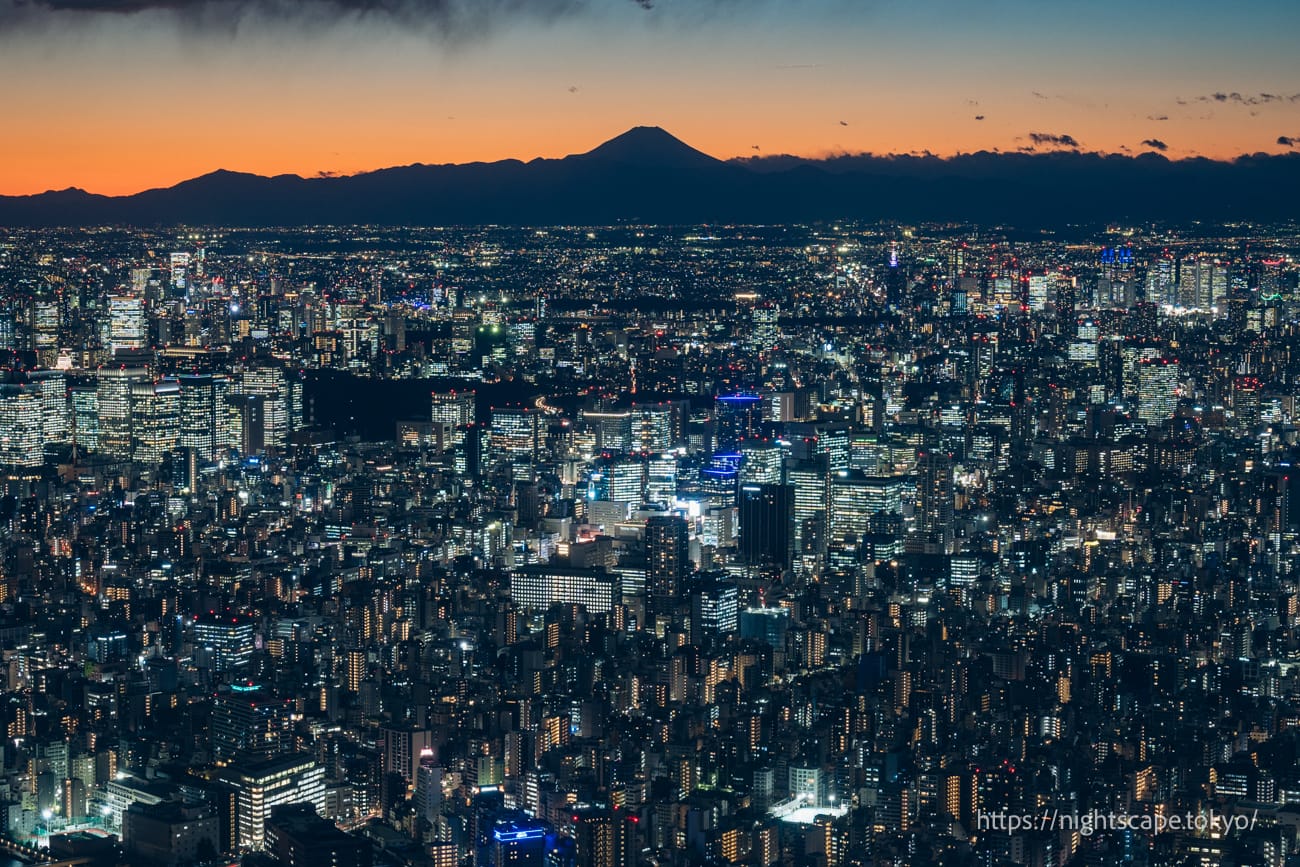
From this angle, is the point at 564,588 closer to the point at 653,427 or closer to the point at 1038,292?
the point at 653,427

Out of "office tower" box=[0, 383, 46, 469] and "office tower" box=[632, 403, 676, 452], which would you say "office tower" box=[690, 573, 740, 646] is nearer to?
"office tower" box=[632, 403, 676, 452]

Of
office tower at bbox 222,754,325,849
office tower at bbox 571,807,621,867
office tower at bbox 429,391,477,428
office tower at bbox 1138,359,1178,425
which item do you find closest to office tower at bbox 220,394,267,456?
office tower at bbox 429,391,477,428

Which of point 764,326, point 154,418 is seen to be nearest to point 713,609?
point 764,326

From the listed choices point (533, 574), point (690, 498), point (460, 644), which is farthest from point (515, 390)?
point (460, 644)

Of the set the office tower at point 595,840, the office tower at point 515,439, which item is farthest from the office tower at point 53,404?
the office tower at point 595,840

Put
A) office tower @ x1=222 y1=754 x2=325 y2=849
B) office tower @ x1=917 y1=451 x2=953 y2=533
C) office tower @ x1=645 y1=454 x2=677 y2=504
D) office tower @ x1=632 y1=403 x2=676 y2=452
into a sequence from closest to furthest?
office tower @ x1=222 y1=754 x2=325 y2=849, office tower @ x1=917 y1=451 x2=953 y2=533, office tower @ x1=645 y1=454 x2=677 y2=504, office tower @ x1=632 y1=403 x2=676 y2=452
